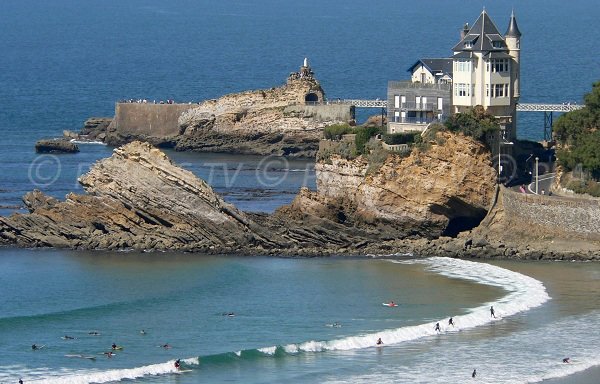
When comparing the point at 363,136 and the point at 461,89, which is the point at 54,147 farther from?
the point at 461,89

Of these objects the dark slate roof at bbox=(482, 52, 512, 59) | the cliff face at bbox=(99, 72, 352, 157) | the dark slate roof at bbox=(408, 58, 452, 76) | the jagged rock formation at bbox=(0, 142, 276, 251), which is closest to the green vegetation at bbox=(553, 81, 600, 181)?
the dark slate roof at bbox=(482, 52, 512, 59)

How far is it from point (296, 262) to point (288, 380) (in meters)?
17.6

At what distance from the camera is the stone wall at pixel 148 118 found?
108 metres

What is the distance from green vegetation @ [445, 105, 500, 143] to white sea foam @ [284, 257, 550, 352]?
18.5 ft

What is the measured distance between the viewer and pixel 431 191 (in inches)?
2798

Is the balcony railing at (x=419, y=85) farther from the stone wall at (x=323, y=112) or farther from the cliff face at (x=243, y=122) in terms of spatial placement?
the cliff face at (x=243, y=122)

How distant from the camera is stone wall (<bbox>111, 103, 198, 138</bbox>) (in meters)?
108

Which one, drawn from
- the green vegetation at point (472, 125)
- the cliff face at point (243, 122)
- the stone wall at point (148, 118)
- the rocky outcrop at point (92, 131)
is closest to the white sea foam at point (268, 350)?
the green vegetation at point (472, 125)

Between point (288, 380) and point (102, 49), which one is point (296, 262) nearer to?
point (288, 380)

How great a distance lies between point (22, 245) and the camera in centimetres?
7306

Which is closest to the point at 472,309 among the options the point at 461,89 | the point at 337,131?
the point at 461,89

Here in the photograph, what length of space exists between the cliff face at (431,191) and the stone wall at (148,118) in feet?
123

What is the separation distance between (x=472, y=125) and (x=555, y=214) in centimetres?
547

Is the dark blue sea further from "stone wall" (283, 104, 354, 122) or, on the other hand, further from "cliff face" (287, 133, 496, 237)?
"stone wall" (283, 104, 354, 122)
